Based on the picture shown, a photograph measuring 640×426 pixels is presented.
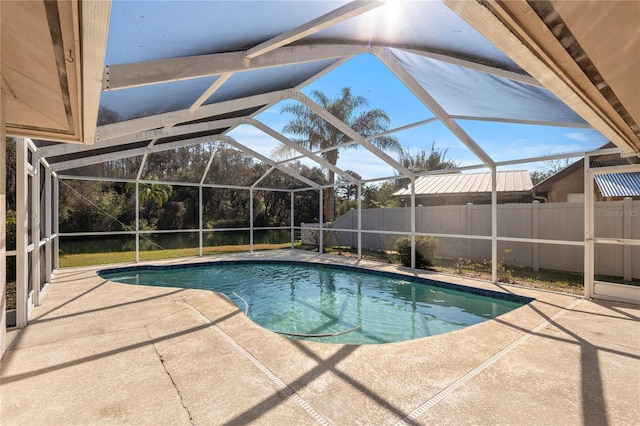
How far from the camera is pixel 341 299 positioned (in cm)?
661

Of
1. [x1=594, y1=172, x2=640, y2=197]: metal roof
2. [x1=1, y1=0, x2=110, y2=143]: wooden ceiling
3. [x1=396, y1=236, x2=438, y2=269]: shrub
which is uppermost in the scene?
[x1=1, y1=0, x2=110, y2=143]: wooden ceiling

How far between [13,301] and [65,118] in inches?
133

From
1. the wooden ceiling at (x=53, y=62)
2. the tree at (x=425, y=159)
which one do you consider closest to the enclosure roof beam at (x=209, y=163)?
the wooden ceiling at (x=53, y=62)

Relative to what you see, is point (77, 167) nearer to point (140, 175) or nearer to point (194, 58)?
point (140, 175)

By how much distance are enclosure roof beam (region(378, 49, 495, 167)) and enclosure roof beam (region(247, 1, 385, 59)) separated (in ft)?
6.64

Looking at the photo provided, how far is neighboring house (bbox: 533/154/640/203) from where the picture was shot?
6.54 metres

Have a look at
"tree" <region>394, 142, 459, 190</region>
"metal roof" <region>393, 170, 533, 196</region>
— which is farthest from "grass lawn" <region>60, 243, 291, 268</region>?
"metal roof" <region>393, 170, 533, 196</region>

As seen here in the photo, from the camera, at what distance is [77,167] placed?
767cm

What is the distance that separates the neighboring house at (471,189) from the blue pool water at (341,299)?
428 cm

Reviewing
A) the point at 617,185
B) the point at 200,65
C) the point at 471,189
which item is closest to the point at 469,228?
the point at 471,189

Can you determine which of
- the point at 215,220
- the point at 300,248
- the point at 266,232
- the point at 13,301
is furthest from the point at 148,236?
the point at 13,301

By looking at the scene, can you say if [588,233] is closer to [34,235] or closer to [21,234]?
[21,234]

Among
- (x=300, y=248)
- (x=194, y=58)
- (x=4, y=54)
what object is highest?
(x=194, y=58)

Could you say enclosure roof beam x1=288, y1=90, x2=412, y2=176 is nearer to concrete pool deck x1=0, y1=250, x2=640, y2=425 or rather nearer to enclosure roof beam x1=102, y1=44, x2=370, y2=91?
enclosure roof beam x1=102, y1=44, x2=370, y2=91
